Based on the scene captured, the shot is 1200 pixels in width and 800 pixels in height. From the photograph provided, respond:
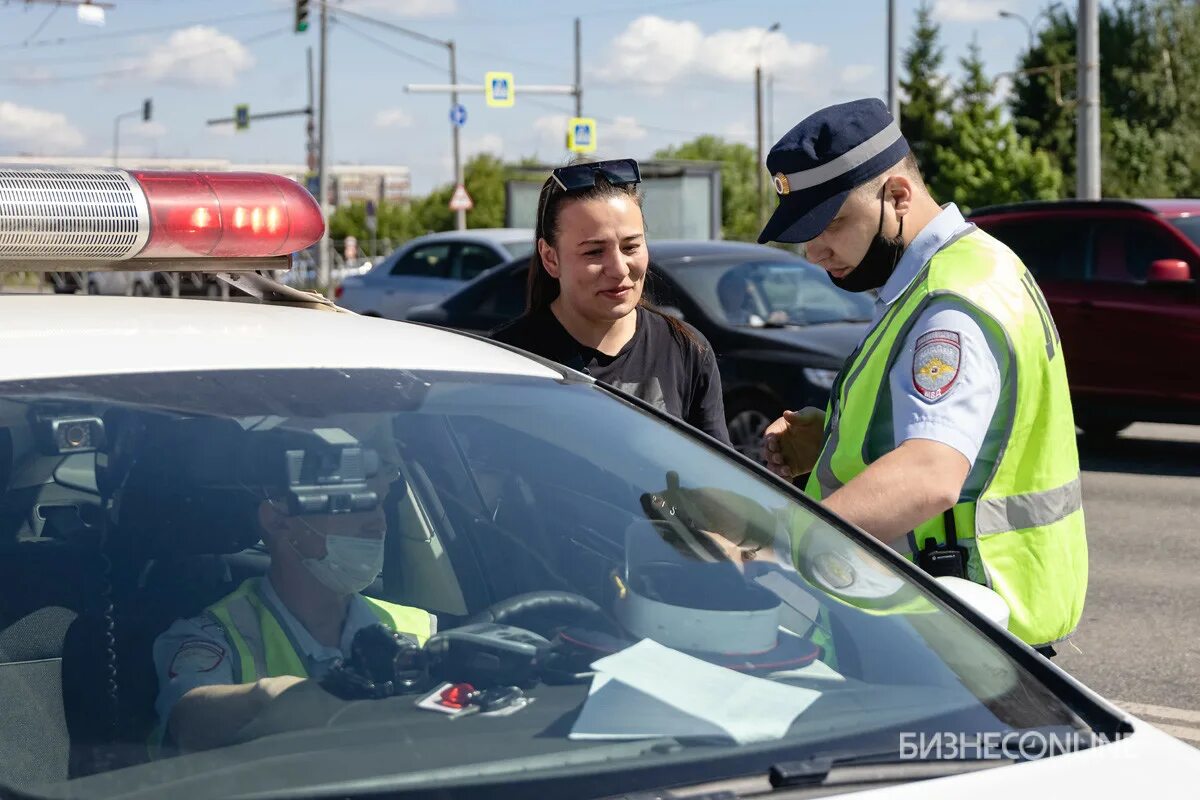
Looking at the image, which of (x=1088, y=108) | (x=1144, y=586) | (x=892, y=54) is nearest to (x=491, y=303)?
(x=1144, y=586)

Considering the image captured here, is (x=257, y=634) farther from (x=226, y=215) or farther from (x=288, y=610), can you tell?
(x=226, y=215)

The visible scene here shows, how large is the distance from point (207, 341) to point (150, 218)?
0.67m

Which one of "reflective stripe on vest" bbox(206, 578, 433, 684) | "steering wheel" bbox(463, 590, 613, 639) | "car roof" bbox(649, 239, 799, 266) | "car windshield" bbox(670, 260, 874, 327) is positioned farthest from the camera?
"car roof" bbox(649, 239, 799, 266)

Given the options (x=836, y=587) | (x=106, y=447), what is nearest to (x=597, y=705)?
(x=836, y=587)

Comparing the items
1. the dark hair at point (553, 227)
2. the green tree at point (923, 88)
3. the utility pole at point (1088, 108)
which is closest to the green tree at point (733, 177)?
the green tree at point (923, 88)

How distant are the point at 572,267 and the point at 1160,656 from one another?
321 centimetres

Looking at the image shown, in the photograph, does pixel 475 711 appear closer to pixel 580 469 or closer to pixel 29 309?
pixel 580 469

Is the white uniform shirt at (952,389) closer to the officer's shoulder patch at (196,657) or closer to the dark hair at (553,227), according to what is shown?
the officer's shoulder patch at (196,657)

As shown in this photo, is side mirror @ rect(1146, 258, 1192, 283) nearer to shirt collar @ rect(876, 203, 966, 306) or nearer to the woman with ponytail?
the woman with ponytail

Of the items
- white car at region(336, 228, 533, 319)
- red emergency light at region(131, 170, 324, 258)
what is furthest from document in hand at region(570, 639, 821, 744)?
white car at region(336, 228, 533, 319)

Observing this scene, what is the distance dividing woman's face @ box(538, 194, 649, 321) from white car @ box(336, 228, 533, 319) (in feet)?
36.3

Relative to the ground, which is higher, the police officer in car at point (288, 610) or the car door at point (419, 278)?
the car door at point (419, 278)

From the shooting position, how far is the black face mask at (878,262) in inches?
103

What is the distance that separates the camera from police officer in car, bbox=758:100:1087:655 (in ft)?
7.71
